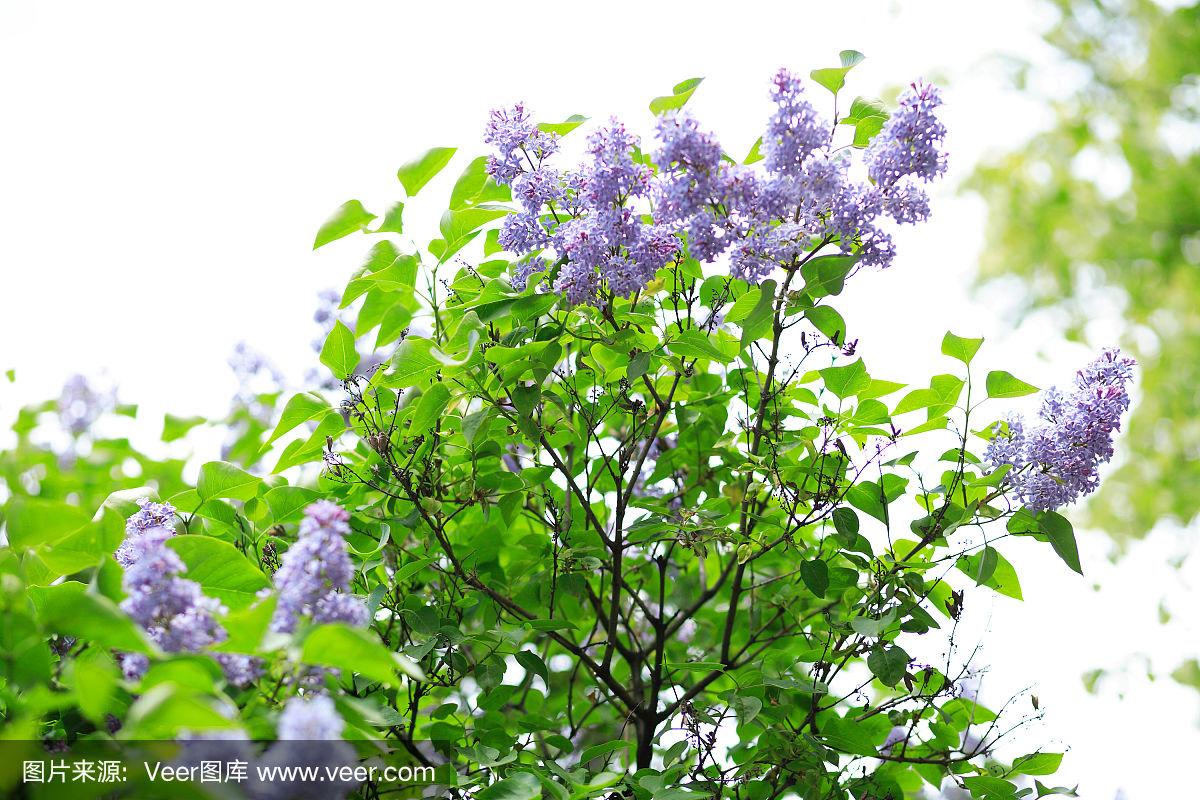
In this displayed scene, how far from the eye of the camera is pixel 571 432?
1094 mm

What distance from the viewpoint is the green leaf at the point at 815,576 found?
3.18 feet

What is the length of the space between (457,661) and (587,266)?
17.3 inches

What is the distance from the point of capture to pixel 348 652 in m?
0.59

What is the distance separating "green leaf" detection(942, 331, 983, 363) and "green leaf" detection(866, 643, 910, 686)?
0.32 meters

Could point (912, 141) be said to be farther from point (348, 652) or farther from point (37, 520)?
point (37, 520)

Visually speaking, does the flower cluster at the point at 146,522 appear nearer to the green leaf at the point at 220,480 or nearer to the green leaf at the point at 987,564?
the green leaf at the point at 220,480

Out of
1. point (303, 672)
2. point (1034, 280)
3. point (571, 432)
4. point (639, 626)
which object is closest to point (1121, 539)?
point (1034, 280)

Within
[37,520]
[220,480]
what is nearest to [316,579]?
[37,520]

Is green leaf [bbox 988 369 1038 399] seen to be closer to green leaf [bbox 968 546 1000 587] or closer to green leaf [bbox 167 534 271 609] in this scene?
green leaf [bbox 968 546 1000 587]

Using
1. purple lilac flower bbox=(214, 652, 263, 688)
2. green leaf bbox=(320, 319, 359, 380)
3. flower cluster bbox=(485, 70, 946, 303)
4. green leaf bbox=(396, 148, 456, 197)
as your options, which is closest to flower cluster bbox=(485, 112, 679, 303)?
flower cluster bbox=(485, 70, 946, 303)

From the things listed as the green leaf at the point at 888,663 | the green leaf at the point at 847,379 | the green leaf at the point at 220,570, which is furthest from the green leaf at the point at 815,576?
the green leaf at the point at 220,570

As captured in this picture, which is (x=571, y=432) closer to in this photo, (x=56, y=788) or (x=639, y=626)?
(x=639, y=626)

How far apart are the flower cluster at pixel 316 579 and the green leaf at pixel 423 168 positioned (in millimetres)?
496

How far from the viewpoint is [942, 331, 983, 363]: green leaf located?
1.02 m
